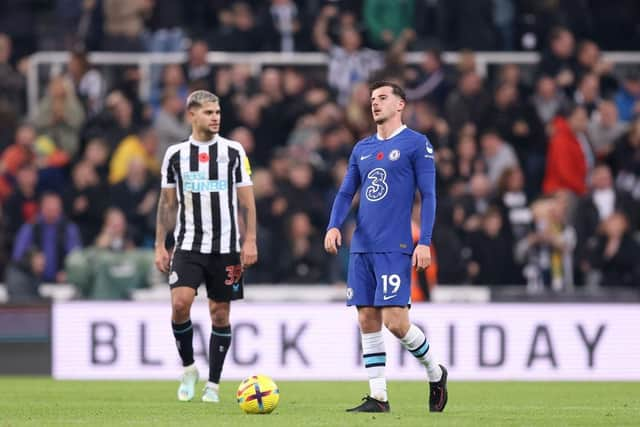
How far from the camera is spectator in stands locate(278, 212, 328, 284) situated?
16688 millimetres

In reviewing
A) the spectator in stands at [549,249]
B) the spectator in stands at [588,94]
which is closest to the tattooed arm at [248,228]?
the spectator in stands at [549,249]

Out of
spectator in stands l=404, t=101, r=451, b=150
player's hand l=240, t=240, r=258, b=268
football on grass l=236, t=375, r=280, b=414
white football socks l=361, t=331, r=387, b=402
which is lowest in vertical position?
football on grass l=236, t=375, r=280, b=414

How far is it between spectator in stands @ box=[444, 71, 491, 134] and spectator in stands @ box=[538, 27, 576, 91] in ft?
3.62

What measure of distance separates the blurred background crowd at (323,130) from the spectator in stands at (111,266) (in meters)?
0.02

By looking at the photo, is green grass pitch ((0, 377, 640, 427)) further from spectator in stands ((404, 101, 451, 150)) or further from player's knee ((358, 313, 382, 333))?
spectator in stands ((404, 101, 451, 150))

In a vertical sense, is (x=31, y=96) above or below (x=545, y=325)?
above

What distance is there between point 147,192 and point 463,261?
375 centimetres

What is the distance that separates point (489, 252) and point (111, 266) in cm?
420

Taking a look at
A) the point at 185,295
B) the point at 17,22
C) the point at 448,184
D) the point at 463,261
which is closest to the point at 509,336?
the point at 463,261

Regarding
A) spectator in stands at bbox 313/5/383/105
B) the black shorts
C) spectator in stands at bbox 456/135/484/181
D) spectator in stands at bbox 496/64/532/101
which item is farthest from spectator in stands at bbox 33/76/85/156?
the black shorts

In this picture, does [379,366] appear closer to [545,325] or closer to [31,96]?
[545,325]

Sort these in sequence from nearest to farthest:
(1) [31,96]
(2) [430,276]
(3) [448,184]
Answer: (2) [430,276] < (3) [448,184] < (1) [31,96]

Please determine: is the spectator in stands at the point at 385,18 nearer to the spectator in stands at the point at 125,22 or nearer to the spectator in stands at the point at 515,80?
the spectator in stands at the point at 515,80

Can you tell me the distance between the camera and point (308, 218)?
17.1 metres
